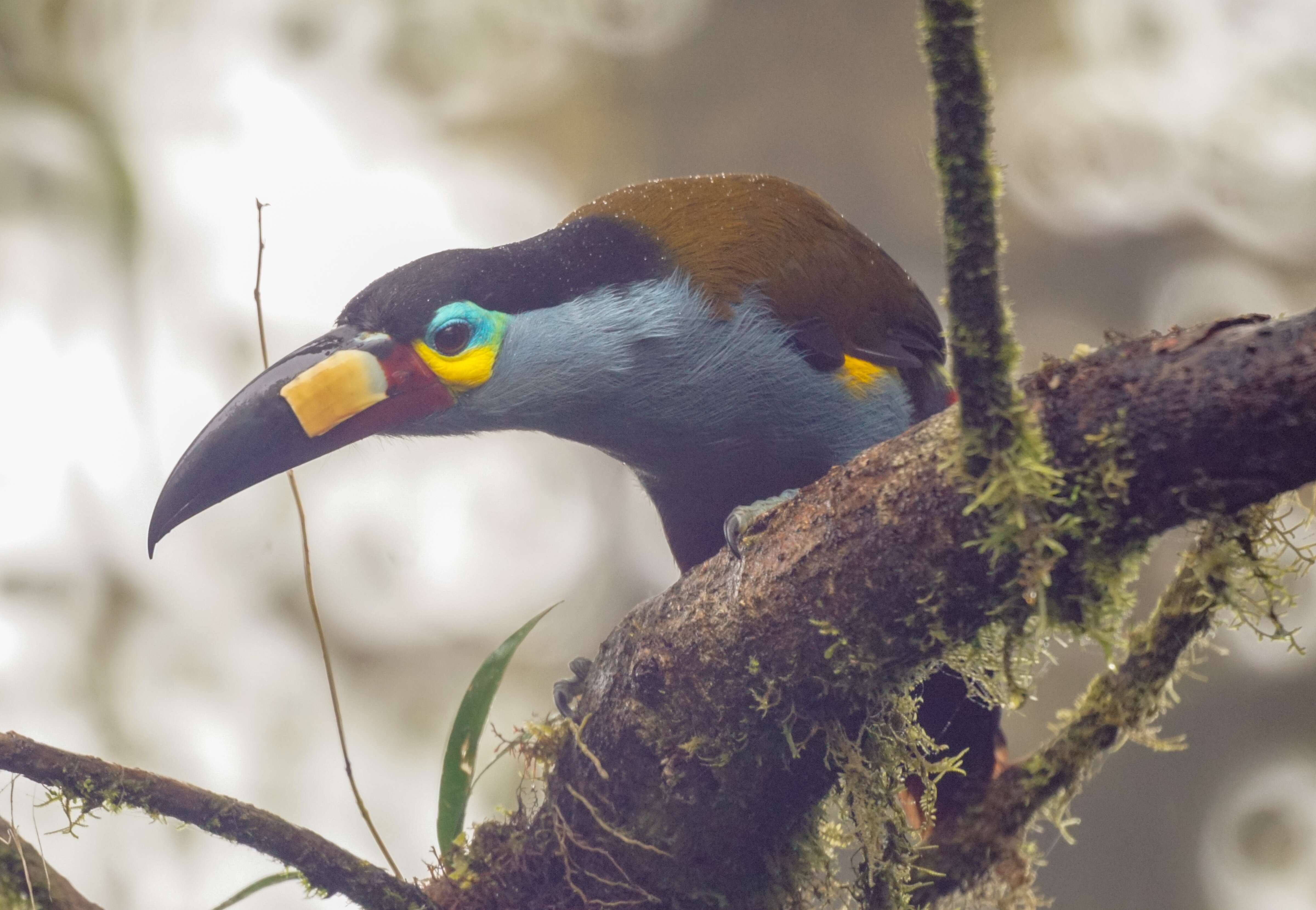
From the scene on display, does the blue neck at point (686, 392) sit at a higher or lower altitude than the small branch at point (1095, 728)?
higher

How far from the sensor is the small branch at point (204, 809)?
1721mm

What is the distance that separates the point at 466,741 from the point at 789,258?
1.40 m

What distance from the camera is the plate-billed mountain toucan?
7.82 feet

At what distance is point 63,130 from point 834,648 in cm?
518

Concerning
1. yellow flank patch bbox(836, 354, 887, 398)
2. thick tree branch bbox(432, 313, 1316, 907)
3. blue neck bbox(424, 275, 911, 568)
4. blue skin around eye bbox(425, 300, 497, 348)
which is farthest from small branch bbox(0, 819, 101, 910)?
yellow flank patch bbox(836, 354, 887, 398)

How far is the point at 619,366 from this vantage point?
247 cm

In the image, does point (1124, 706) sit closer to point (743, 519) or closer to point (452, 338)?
point (743, 519)

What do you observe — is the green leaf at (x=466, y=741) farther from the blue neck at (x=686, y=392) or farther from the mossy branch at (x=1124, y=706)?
the mossy branch at (x=1124, y=706)

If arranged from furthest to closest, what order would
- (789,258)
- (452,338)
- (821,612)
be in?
1. (789,258)
2. (452,338)
3. (821,612)

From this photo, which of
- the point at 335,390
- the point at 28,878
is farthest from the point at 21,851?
the point at 335,390

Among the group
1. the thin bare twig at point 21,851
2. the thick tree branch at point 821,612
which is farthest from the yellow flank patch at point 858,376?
the thin bare twig at point 21,851

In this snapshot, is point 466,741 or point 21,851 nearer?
point 21,851

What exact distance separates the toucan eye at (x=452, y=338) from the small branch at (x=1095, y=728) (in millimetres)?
1532

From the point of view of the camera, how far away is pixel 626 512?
5.67m
